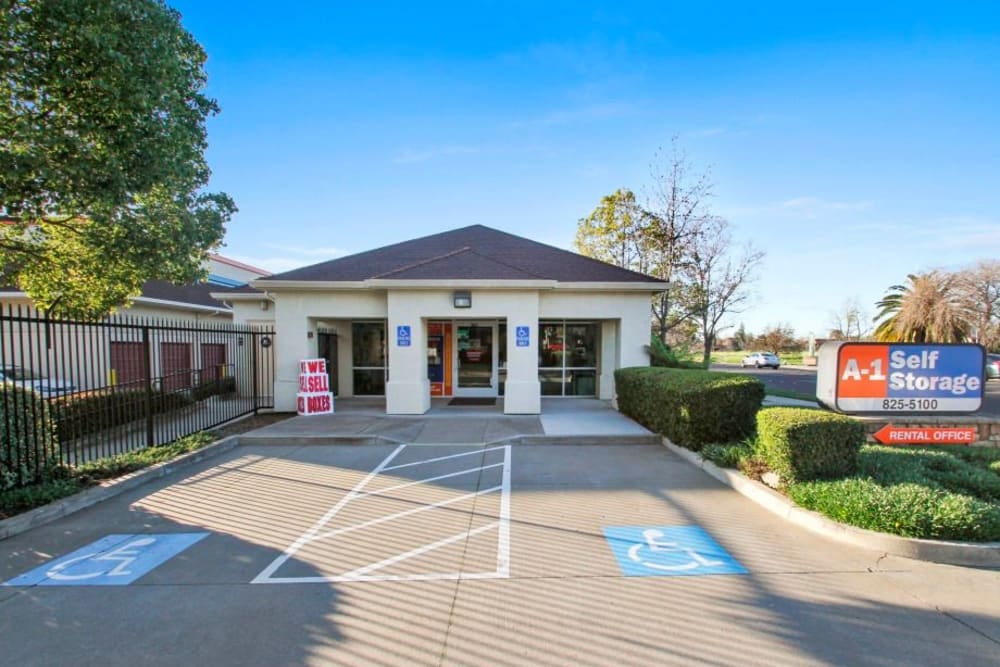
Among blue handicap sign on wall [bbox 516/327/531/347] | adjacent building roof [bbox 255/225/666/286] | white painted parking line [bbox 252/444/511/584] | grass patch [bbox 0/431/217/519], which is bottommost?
white painted parking line [bbox 252/444/511/584]

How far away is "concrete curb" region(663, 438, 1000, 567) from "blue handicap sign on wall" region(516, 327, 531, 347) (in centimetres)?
648

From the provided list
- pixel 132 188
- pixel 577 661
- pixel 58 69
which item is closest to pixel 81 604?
pixel 577 661

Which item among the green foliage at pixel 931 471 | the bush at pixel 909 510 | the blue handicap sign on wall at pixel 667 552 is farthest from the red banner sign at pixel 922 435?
the blue handicap sign on wall at pixel 667 552

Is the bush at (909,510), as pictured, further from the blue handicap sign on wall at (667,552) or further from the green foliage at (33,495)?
the green foliage at (33,495)

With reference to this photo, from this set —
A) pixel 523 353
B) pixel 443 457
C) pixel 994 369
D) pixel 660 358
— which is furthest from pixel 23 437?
pixel 994 369

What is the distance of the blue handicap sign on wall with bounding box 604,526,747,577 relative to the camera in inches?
153

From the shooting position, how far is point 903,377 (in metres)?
6.71

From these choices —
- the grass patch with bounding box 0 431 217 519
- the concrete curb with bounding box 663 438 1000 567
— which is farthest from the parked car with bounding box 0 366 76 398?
the concrete curb with bounding box 663 438 1000 567

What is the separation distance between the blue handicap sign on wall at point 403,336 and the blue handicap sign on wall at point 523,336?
285 cm

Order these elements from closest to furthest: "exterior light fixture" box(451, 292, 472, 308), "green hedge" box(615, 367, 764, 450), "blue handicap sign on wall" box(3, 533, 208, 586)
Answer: "blue handicap sign on wall" box(3, 533, 208, 586) < "green hedge" box(615, 367, 764, 450) < "exterior light fixture" box(451, 292, 472, 308)

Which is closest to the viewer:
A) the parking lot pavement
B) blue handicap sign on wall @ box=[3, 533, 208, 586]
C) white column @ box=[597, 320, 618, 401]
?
the parking lot pavement

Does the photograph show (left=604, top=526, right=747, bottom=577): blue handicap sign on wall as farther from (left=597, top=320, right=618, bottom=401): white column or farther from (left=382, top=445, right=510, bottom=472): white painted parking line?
(left=597, top=320, right=618, bottom=401): white column

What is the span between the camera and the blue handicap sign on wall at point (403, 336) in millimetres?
11203

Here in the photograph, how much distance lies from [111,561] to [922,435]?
427 inches
